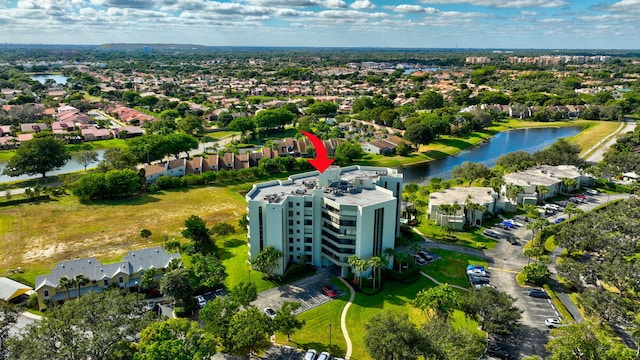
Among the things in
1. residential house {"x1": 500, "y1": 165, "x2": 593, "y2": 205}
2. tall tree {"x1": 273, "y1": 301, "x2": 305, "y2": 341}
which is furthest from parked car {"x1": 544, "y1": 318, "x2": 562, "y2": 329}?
residential house {"x1": 500, "y1": 165, "x2": 593, "y2": 205}

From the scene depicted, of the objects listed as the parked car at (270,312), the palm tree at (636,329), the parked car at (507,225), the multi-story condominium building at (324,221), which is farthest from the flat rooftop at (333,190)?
the palm tree at (636,329)

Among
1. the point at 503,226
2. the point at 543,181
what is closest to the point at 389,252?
the point at 503,226

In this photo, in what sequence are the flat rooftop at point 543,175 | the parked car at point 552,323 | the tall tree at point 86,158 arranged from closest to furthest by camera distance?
the parked car at point 552,323
the flat rooftop at point 543,175
the tall tree at point 86,158

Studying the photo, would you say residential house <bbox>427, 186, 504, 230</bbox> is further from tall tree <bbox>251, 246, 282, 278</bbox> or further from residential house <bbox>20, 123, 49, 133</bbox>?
residential house <bbox>20, 123, 49, 133</bbox>

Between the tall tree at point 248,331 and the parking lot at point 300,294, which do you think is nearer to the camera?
the tall tree at point 248,331

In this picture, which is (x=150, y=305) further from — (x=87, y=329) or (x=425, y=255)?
(x=425, y=255)

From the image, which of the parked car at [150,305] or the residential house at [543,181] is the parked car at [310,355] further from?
the residential house at [543,181]
